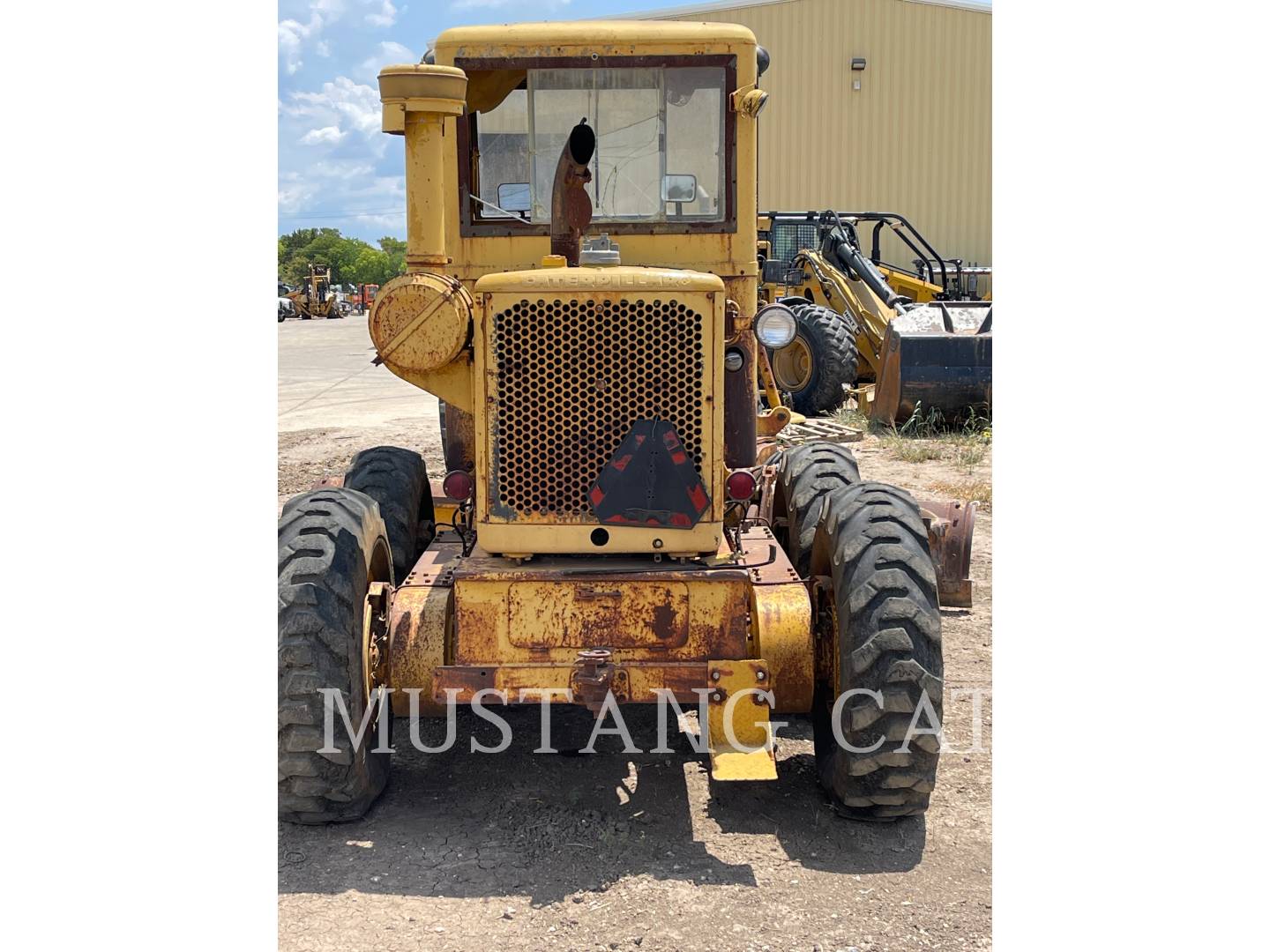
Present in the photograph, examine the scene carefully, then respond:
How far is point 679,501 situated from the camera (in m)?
4.42

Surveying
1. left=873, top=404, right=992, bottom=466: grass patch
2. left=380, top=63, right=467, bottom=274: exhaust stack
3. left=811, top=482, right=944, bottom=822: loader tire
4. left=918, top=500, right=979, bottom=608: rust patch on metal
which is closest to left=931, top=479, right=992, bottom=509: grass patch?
left=873, top=404, right=992, bottom=466: grass patch

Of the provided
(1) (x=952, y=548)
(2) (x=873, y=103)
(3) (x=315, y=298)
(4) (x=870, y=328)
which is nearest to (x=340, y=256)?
(3) (x=315, y=298)

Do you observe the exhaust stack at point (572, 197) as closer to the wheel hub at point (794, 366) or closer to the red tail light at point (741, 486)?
the red tail light at point (741, 486)

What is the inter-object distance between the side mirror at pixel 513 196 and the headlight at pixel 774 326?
1.15 meters

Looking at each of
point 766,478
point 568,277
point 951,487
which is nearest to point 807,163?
point 951,487

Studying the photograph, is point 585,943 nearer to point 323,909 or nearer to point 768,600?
point 323,909

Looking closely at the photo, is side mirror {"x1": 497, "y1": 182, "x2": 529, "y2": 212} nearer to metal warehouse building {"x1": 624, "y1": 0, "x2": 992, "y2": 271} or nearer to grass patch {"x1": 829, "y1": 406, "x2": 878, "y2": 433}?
grass patch {"x1": 829, "y1": 406, "x2": 878, "y2": 433}

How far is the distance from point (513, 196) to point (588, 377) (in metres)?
1.29

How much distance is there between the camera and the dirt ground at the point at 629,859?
3.84 metres

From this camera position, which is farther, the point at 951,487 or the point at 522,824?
the point at 951,487

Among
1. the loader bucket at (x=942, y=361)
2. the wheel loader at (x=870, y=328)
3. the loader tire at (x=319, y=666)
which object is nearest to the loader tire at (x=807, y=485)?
the loader tire at (x=319, y=666)

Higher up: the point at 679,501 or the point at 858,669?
the point at 679,501

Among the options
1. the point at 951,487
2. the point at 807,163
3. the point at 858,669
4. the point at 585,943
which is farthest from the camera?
the point at 807,163

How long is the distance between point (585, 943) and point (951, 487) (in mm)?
7850
